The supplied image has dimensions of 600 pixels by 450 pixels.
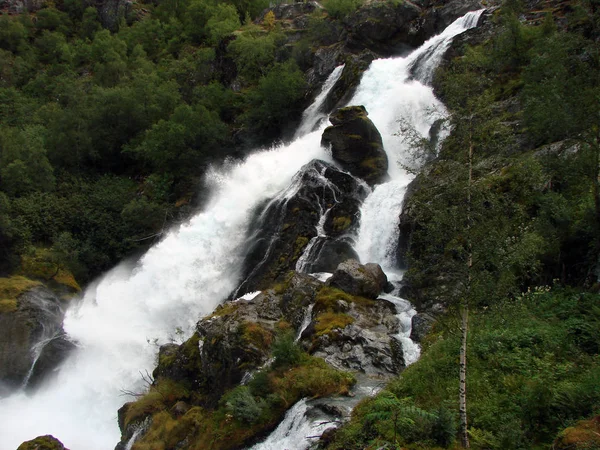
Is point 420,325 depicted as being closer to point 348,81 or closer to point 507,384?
point 507,384

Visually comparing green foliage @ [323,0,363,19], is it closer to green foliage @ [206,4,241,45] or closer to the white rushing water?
green foliage @ [206,4,241,45]

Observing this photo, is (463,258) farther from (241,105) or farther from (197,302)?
(241,105)

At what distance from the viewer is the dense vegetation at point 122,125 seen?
1105 inches

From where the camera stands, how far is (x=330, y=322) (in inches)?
536

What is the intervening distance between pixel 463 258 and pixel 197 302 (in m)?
17.1

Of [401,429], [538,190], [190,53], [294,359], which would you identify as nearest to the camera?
[401,429]

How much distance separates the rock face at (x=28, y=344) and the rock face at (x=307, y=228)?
29.5 ft

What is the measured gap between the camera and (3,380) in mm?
20812

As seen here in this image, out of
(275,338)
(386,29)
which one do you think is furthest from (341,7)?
(275,338)

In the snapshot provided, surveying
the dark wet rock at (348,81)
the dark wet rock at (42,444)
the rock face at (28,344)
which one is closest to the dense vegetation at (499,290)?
the dark wet rock at (42,444)

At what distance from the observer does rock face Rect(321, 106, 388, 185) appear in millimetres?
24250

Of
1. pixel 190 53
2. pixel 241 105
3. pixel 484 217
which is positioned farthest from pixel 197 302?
pixel 190 53

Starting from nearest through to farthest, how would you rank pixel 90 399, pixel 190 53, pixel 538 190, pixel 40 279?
pixel 538 190 → pixel 90 399 → pixel 40 279 → pixel 190 53

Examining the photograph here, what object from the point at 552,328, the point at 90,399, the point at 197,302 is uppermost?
the point at 552,328
